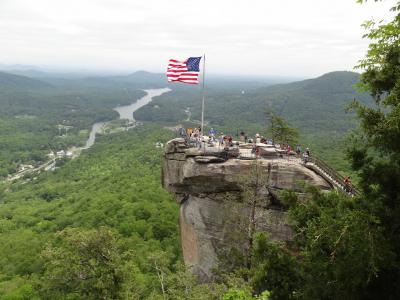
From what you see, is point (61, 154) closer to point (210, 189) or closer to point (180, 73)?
point (180, 73)

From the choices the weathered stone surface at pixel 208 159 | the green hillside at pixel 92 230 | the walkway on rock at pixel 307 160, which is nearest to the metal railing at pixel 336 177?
the walkway on rock at pixel 307 160

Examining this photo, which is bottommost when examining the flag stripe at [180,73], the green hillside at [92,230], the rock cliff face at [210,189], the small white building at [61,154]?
the small white building at [61,154]

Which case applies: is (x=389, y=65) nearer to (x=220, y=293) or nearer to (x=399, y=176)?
(x=399, y=176)

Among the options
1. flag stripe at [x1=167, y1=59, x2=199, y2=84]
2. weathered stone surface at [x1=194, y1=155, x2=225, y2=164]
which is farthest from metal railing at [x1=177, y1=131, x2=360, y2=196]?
flag stripe at [x1=167, y1=59, x2=199, y2=84]

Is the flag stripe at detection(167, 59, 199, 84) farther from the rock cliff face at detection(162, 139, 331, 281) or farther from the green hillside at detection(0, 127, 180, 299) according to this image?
the green hillside at detection(0, 127, 180, 299)

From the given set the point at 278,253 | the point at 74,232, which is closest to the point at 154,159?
the point at 74,232

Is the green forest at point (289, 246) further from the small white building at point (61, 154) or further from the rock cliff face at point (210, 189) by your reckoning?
the small white building at point (61, 154)
